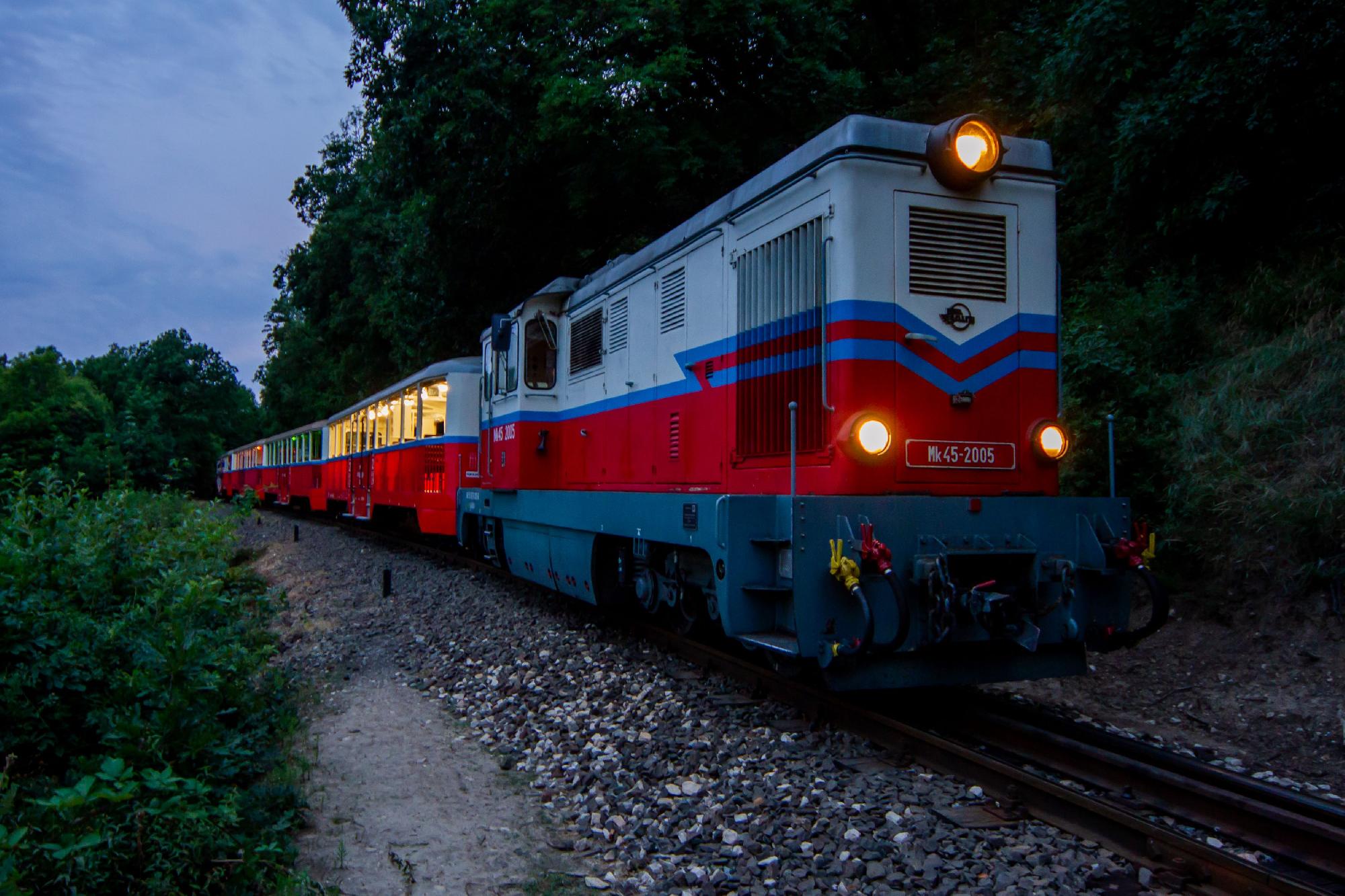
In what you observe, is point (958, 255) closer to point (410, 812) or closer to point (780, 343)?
point (780, 343)

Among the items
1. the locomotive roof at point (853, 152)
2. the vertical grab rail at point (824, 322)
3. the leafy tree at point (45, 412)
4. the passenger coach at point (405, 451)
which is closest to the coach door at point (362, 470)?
the passenger coach at point (405, 451)

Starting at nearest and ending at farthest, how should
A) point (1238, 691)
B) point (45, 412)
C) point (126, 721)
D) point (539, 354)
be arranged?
point (126, 721) → point (1238, 691) → point (539, 354) → point (45, 412)

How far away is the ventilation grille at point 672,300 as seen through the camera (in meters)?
6.85

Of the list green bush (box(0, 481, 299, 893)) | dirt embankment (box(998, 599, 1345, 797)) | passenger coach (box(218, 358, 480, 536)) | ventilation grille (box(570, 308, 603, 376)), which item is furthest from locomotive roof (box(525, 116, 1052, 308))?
passenger coach (box(218, 358, 480, 536))

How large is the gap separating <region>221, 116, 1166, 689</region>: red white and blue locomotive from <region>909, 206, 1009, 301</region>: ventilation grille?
12 millimetres

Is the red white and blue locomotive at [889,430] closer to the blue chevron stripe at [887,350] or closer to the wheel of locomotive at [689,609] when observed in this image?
the blue chevron stripe at [887,350]

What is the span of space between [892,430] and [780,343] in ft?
3.22

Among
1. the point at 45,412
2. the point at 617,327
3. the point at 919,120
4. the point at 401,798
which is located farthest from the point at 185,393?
the point at 401,798

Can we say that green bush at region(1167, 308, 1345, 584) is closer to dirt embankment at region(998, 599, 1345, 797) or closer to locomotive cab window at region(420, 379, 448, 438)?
dirt embankment at region(998, 599, 1345, 797)

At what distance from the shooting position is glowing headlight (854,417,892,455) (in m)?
4.93

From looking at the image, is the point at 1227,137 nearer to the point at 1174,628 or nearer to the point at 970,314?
the point at 1174,628

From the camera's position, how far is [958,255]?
17.4 ft

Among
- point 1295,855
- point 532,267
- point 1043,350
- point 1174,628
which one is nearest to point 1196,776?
point 1295,855

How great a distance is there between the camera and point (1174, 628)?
7.04 m
